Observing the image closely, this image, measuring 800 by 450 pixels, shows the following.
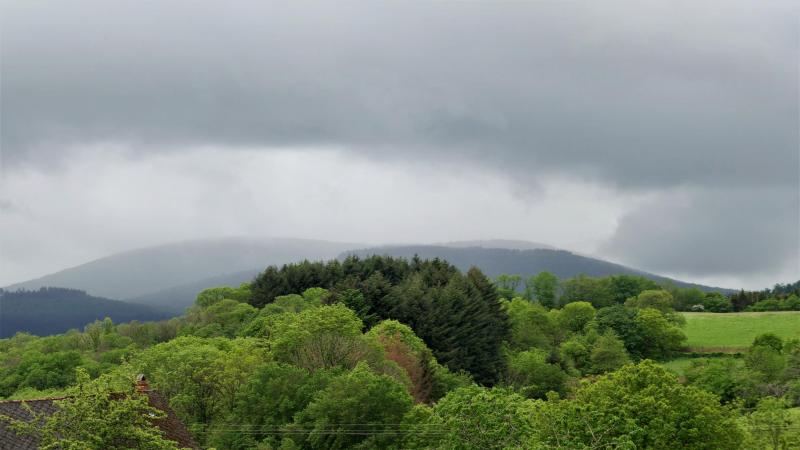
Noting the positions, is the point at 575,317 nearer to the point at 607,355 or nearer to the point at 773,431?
the point at 607,355

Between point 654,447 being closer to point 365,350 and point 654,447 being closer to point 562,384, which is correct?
point 365,350

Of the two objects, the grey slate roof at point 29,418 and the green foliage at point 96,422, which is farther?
the grey slate roof at point 29,418

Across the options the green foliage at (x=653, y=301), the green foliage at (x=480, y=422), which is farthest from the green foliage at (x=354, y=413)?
the green foliage at (x=653, y=301)

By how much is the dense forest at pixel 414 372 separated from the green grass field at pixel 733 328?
851cm

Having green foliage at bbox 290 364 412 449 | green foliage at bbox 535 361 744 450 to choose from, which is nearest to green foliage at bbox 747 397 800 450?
green foliage at bbox 535 361 744 450

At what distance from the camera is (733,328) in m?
166

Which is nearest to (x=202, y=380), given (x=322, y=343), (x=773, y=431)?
(x=322, y=343)

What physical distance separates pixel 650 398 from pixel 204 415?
3561cm

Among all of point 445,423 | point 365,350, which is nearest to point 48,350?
point 365,350

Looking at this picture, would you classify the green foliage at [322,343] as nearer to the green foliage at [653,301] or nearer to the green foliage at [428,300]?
the green foliage at [428,300]

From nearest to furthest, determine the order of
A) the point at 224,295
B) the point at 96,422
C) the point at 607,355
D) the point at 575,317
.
A: the point at 96,422 < the point at 607,355 < the point at 224,295 < the point at 575,317

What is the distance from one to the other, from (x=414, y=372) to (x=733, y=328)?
104643 millimetres

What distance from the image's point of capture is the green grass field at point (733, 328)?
15275cm

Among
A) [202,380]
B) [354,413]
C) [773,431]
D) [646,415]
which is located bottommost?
[202,380]
